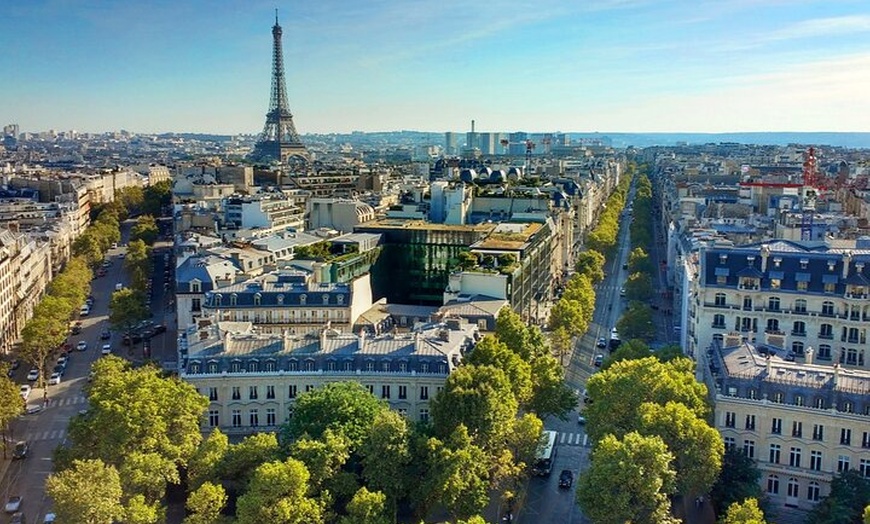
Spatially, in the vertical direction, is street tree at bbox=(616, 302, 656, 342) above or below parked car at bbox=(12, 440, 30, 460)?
above

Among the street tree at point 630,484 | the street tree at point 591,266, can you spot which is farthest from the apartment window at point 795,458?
the street tree at point 591,266

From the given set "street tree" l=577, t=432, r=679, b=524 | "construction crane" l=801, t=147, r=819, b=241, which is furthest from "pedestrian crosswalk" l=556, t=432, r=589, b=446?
"construction crane" l=801, t=147, r=819, b=241

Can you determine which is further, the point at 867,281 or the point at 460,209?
the point at 460,209

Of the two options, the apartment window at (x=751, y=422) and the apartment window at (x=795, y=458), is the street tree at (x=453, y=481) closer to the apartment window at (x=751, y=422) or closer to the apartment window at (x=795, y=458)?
the apartment window at (x=751, y=422)

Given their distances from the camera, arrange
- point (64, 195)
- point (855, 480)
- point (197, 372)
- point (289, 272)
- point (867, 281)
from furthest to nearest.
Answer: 1. point (64, 195)
2. point (289, 272)
3. point (867, 281)
4. point (197, 372)
5. point (855, 480)

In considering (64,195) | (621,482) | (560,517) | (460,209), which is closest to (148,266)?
(460,209)

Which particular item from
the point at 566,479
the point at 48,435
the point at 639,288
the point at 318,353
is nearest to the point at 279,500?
the point at 318,353

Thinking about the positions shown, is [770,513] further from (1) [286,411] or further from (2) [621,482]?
(1) [286,411]

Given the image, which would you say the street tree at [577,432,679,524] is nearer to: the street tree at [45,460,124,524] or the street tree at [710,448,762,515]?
the street tree at [710,448,762,515]
